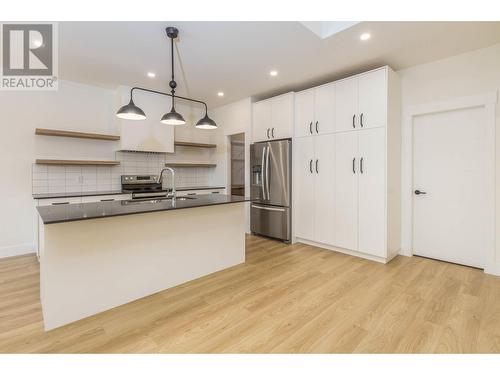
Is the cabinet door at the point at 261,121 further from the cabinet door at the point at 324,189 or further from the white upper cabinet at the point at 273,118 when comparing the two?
the cabinet door at the point at 324,189

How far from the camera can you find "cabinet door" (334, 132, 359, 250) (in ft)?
11.5

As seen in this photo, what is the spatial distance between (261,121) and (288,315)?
3468mm

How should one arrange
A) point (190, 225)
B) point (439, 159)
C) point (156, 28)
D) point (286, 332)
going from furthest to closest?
point (439, 159) < point (190, 225) < point (156, 28) < point (286, 332)

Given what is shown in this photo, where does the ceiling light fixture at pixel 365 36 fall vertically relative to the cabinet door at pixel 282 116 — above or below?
above

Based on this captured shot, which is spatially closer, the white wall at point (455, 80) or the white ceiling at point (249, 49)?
the white ceiling at point (249, 49)

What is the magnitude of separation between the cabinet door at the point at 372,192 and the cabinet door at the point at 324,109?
1.75 ft

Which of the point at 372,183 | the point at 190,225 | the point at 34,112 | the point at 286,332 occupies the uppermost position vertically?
the point at 34,112

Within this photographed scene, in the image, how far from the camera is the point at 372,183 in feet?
10.9

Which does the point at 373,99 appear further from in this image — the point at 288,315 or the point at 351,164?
the point at 288,315

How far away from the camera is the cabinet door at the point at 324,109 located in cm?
370

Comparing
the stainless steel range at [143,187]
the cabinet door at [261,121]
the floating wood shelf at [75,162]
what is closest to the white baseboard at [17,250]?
the floating wood shelf at [75,162]
